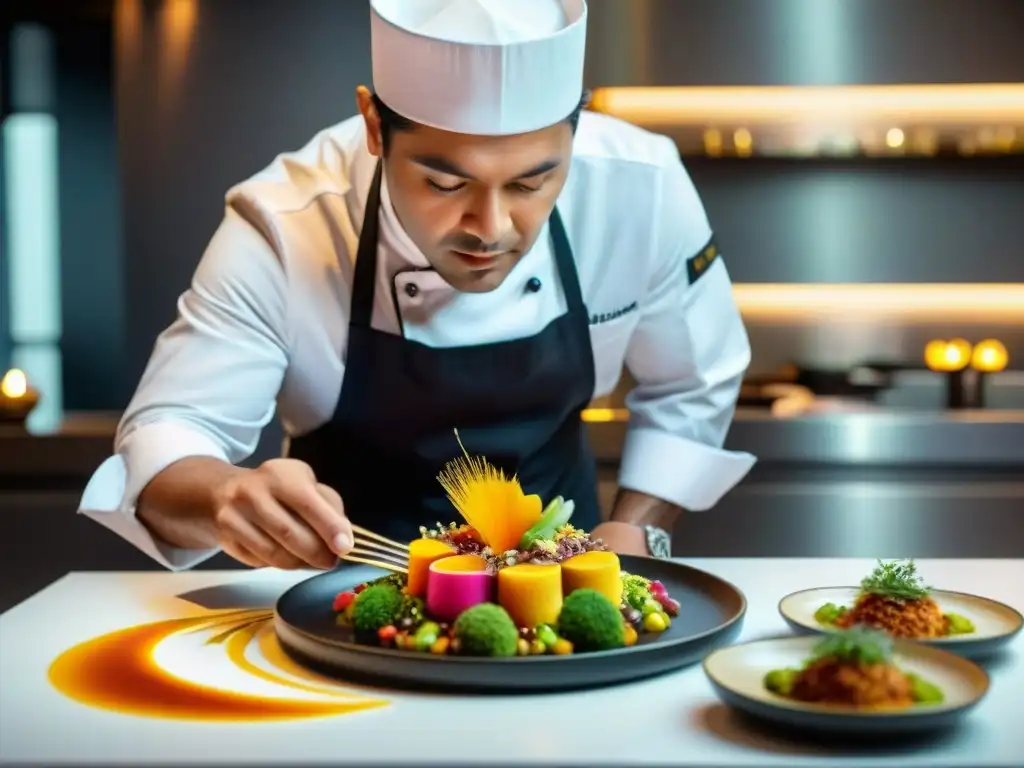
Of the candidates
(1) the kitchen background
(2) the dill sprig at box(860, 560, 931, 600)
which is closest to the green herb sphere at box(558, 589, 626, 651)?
(2) the dill sprig at box(860, 560, 931, 600)

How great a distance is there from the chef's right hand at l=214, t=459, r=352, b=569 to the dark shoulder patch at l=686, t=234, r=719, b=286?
3.20 feet

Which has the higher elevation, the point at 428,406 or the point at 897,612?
the point at 428,406

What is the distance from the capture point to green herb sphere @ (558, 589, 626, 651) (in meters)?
1.13

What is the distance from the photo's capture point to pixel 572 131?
5.32ft

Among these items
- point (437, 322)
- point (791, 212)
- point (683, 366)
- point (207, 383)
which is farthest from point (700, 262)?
point (791, 212)

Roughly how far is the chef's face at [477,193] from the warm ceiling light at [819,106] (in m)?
2.34

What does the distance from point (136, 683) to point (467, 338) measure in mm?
851

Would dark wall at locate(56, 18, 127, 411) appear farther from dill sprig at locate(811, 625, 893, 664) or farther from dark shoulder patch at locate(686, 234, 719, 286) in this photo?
dill sprig at locate(811, 625, 893, 664)

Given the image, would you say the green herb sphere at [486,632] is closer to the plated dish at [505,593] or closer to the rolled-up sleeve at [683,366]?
the plated dish at [505,593]

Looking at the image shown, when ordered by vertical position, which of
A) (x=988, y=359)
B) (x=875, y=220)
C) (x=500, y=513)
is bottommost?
(x=500, y=513)

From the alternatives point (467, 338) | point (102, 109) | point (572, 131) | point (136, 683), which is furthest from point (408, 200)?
point (102, 109)

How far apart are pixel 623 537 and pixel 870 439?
1.61 metres

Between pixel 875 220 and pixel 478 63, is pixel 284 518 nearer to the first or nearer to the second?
pixel 478 63

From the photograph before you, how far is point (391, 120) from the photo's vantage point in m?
1.58
